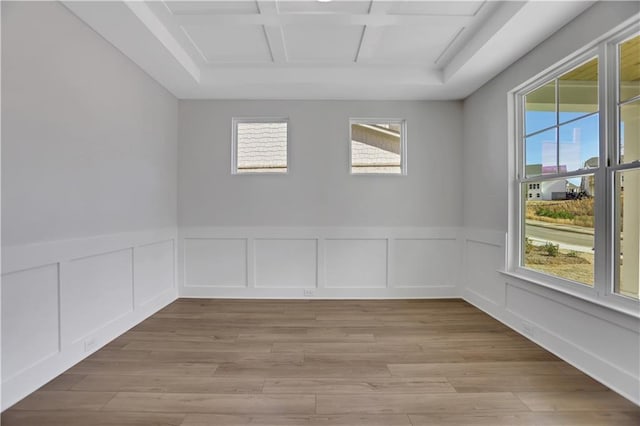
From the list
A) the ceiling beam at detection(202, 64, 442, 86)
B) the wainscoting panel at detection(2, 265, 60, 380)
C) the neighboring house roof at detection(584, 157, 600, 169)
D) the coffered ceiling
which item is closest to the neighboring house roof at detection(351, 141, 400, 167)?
the coffered ceiling

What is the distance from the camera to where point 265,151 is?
402 centimetres

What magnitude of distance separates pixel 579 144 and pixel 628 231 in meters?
0.73

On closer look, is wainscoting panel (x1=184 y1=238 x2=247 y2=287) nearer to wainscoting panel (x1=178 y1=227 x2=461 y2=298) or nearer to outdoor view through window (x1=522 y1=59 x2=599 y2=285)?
wainscoting panel (x1=178 y1=227 x2=461 y2=298)

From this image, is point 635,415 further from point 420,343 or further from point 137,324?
point 137,324

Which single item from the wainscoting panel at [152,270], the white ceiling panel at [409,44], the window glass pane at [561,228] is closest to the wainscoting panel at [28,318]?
the wainscoting panel at [152,270]

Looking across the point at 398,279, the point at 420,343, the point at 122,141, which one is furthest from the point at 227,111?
the point at 420,343

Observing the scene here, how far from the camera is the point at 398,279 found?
397cm

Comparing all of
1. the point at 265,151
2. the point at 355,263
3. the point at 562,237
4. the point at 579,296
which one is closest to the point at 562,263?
the point at 562,237

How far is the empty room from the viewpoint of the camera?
6.19 ft

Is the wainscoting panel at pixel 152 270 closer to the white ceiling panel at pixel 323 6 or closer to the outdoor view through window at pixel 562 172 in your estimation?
the white ceiling panel at pixel 323 6

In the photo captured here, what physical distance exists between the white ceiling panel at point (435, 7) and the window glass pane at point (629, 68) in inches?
38.9

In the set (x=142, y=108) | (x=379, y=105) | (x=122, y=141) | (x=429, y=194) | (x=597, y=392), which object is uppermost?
(x=379, y=105)

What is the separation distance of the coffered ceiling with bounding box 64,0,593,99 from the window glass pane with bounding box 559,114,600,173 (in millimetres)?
766

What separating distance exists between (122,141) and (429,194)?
11.3 feet
